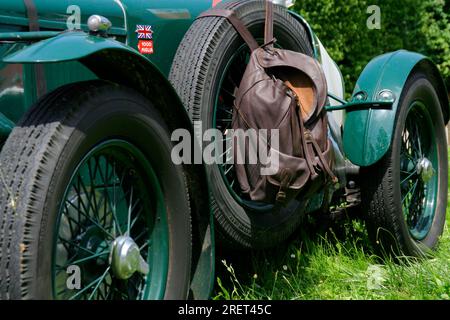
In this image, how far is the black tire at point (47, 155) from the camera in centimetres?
178

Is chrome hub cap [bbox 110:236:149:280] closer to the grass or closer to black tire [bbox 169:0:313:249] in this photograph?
black tire [bbox 169:0:313:249]

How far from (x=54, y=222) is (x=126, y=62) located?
0.61 m

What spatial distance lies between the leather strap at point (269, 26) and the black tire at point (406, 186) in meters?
0.84

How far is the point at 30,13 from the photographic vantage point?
8.74ft

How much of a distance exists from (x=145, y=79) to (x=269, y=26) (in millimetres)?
976

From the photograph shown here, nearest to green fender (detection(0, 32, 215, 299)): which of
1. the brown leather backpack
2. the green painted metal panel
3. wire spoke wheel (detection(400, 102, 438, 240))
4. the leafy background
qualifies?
the brown leather backpack

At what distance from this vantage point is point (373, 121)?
3.38 meters

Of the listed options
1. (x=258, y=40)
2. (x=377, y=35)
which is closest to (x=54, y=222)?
(x=258, y=40)

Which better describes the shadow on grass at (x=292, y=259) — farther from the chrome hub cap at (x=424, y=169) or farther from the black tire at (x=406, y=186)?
the chrome hub cap at (x=424, y=169)

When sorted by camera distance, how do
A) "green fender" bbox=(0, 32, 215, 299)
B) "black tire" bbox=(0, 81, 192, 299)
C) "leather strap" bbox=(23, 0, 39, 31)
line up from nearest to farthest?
"black tire" bbox=(0, 81, 192, 299) → "green fender" bbox=(0, 32, 215, 299) → "leather strap" bbox=(23, 0, 39, 31)

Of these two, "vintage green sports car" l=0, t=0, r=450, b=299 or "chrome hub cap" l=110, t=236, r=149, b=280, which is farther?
"chrome hub cap" l=110, t=236, r=149, b=280

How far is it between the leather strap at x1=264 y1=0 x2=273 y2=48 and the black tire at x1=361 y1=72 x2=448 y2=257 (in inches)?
33.1

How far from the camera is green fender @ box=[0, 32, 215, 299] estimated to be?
78.7 inches

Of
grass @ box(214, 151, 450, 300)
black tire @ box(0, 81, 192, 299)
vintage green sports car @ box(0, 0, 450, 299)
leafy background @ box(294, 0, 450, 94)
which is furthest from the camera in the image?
leafy background @ box(294, 0, 450, 94)
